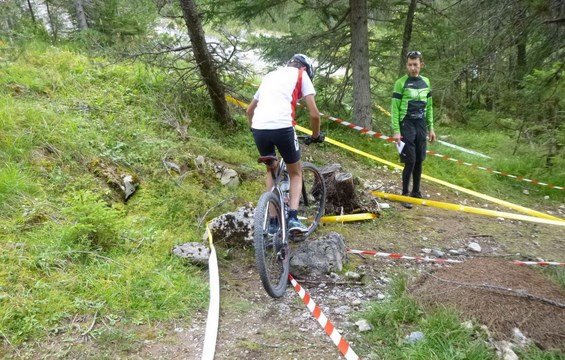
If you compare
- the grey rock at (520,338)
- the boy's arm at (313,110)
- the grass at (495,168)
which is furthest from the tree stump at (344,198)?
the grey rock at (520,338)

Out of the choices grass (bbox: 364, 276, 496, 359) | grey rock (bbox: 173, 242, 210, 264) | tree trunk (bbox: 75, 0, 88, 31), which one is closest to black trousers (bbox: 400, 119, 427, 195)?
grass (bbox: 364, 276, 496, 359)

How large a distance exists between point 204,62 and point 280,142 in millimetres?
3812

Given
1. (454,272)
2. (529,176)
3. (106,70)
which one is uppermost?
(106,70)

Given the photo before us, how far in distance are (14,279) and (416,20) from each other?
34.5ft

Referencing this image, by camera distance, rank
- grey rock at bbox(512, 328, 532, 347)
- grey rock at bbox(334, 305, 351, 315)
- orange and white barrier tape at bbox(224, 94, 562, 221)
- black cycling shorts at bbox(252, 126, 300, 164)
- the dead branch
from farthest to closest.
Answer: orange and white barrier tape at bbox(224, 94, 562, 221) < black cycling shorts at bbox(252, 126, 300, 164) < grey rock at bbox(334, 305, 351, 315) < the dead branch < grey rock at bbox(512, 328, 532, 347)

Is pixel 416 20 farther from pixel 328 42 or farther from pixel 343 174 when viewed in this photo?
pixel 343 174

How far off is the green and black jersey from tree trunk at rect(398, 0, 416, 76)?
4285 mm

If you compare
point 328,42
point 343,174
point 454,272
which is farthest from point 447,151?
point 454,272

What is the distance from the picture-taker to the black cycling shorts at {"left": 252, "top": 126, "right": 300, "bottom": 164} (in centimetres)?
412

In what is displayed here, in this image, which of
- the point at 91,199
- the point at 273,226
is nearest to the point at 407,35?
the point at 273,226

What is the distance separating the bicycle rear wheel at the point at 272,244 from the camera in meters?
3.58

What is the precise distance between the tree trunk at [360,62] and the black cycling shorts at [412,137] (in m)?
2.70

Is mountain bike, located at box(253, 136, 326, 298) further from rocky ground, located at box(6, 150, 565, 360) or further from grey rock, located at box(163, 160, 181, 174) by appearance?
grey rock, located at box(163, 160, 181, 174)

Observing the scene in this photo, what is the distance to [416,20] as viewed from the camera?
1081 centimetres
